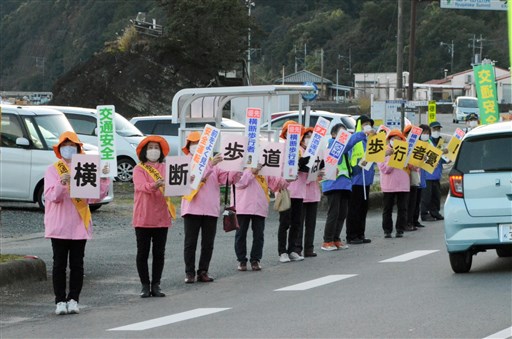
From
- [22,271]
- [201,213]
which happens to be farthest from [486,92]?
[22,271]

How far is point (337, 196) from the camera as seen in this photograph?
641 inches

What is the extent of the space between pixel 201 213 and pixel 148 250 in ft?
3.71

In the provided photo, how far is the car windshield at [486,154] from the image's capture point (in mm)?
12273

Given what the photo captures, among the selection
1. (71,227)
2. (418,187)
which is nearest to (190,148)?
(71,227)

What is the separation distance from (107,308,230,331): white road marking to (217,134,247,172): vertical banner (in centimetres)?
286

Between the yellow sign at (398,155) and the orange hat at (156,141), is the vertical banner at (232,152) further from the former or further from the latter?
the yellow sign at (398,155)

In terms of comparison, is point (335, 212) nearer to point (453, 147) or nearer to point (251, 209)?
point (251, 209)

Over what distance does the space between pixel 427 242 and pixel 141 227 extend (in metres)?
6.22

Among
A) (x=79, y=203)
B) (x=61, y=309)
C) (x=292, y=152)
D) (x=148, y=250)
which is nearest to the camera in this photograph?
(x=61, y=309)

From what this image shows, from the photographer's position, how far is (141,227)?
12.0 meters

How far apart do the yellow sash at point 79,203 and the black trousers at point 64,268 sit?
0.22 metres

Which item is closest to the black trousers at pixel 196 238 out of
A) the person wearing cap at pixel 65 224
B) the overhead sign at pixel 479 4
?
the person wearing cap at pixel 65 224

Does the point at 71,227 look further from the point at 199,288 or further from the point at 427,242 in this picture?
the point at 427,242

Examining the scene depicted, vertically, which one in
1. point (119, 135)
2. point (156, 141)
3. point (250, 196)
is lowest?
point (250, 196)
